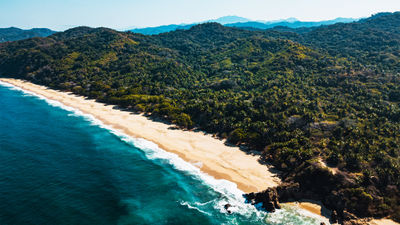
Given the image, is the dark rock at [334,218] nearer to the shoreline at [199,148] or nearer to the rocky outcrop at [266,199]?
the rocky outcrop at [266,199]

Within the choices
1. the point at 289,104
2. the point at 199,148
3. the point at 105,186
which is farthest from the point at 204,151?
the point at 289,104

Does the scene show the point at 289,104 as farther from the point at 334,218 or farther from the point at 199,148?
the point at 334,218

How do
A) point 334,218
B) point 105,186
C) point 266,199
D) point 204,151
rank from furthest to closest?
point 204,151 < point 105,186 < point 266,199 < point 334,218

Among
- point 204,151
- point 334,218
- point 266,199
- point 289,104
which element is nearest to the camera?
point 334,218

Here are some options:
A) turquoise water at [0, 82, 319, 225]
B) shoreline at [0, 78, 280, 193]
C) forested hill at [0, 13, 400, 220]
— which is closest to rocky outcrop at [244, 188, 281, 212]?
turquoise water at [0, 82, 319, 225]

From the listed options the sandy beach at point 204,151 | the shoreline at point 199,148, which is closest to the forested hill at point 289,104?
the sandy beach at point 204,151
